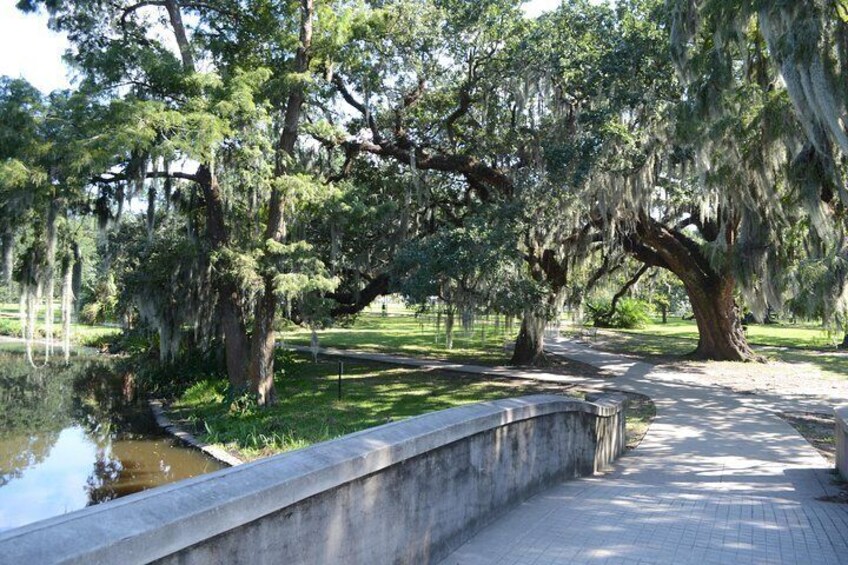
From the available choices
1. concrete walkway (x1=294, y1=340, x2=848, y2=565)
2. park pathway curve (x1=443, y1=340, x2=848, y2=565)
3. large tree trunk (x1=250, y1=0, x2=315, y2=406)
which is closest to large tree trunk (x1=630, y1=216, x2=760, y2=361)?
concrete walkway (x1=294, y1=340, x2=848, y2=565)

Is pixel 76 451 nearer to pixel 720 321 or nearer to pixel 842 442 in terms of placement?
pixel 842 442

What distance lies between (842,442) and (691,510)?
2725 mm

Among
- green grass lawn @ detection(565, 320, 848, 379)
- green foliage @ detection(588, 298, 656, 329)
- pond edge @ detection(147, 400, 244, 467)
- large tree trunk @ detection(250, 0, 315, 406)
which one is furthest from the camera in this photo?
green foliage @ detection(588, 298, 656, 329)

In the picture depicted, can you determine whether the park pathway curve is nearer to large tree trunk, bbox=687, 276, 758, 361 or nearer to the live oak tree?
the live oak tree

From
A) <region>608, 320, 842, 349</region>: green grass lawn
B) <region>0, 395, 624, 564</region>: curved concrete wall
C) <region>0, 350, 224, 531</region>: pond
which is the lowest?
<region>0, 350, 224, 531</region>: pond

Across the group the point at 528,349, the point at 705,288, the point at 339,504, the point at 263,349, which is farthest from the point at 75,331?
the point at 339,504

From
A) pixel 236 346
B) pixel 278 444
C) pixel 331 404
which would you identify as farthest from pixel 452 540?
pixel 236 346

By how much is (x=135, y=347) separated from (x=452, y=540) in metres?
17.0

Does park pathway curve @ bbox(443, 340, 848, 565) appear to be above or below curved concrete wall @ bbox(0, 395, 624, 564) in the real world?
below

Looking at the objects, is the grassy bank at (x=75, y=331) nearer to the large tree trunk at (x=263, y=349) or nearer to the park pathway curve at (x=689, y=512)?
the large tree trunk at (x=263, y=349)

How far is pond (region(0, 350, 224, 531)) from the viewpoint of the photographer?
31.9ft

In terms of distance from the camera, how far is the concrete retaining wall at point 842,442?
22.3 feet

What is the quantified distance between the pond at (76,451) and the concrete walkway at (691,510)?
22.3ft

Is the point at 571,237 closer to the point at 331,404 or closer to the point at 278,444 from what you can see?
the point at 331,404
